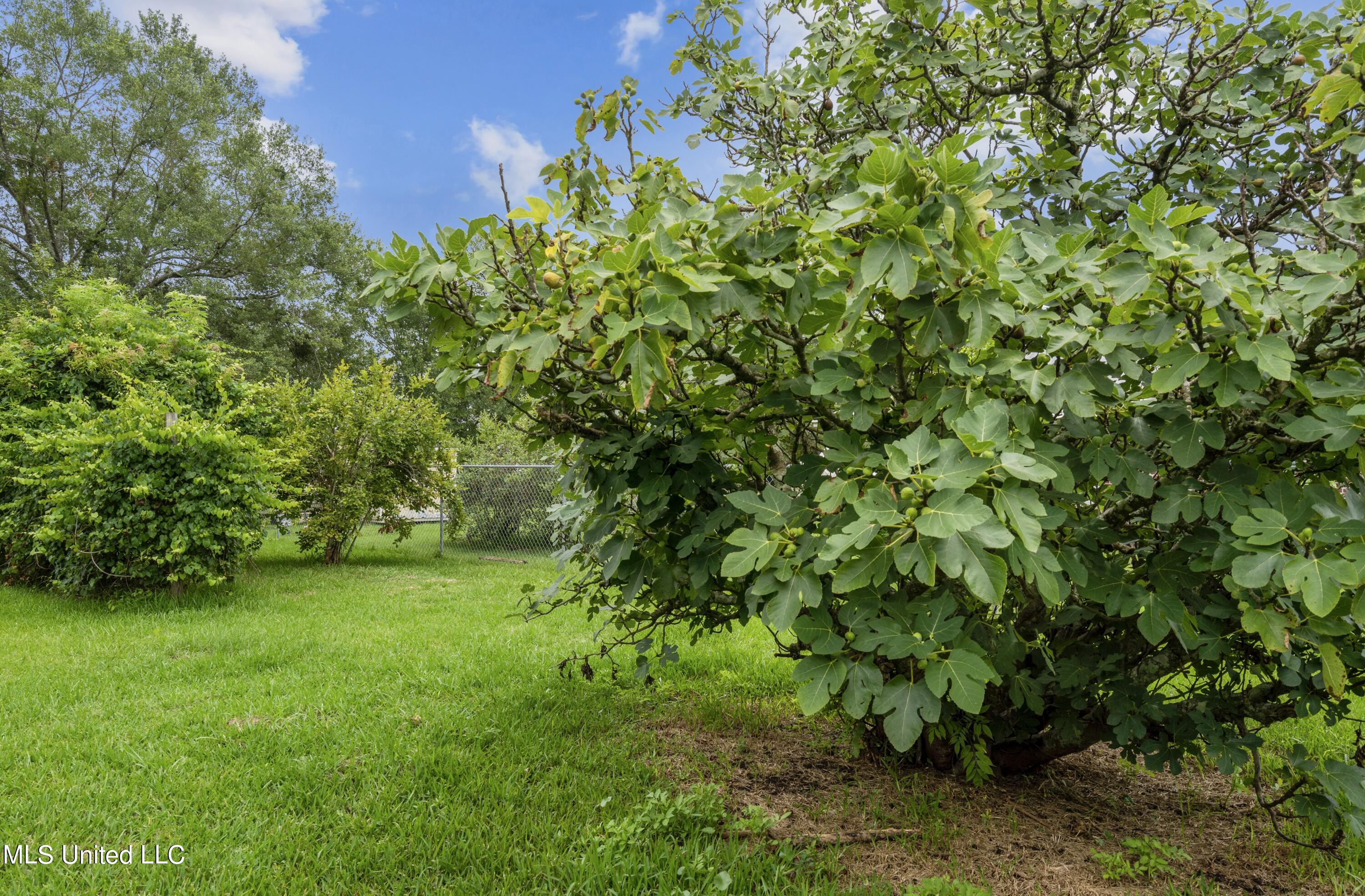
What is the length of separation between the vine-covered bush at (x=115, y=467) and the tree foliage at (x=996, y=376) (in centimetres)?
537

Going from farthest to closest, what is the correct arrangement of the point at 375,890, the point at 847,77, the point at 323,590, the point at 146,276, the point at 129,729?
the point at 146,276 → the point at 323,590 → the point at 129,729 → the point at 847,77 → the point at 375,890

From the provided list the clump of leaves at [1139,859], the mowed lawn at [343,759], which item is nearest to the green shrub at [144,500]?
the mowed lawn at [343,759]

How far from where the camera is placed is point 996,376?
1791 millimetres

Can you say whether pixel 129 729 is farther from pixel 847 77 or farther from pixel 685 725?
pixel 847 77

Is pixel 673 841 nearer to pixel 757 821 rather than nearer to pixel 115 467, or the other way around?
pixel 757 821

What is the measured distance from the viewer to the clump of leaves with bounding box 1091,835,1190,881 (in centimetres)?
216

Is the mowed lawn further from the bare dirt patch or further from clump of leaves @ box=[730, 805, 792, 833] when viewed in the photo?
the bare dirt patch

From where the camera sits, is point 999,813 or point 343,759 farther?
point 343,759

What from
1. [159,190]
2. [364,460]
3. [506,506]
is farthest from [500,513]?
[159,190]

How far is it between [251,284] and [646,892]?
2606 centimetres

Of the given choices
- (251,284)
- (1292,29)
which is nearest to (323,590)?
(1292,29)

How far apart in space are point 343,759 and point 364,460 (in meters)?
7.46

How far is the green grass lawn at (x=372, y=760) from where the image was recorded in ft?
7.15

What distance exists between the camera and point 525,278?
6.45 ft
